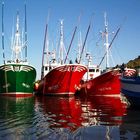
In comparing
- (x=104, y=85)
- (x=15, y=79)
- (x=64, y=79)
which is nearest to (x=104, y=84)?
(x=104, y=85)

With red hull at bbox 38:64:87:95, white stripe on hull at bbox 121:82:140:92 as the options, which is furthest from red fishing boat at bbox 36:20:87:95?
white stripe on hull at bbox 121:82:140:92

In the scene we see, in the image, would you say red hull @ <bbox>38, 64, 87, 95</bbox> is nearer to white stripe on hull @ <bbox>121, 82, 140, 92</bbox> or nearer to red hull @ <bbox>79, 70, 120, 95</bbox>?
red hull @ <bbox>79, 70, 120, 95</bbox>

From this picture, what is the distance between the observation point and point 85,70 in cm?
4078

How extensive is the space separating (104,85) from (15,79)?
1043 centimetres

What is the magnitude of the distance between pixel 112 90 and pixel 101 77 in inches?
101

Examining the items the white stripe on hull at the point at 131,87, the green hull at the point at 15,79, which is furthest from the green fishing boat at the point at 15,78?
the white stripe on hull at the point at 131,87

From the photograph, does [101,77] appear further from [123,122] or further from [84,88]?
[123,122]

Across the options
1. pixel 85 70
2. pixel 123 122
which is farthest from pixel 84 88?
pixel 123 122

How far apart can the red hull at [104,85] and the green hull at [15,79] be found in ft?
23.3

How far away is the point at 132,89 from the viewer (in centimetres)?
2236

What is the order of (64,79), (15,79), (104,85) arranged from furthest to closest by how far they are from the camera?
(104,85), (64,79), (15,79)

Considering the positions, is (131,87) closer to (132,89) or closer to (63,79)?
(132,89)

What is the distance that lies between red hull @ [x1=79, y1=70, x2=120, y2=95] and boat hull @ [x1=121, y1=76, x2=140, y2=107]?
51.7 feet

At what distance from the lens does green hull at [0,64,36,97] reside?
124 ft
